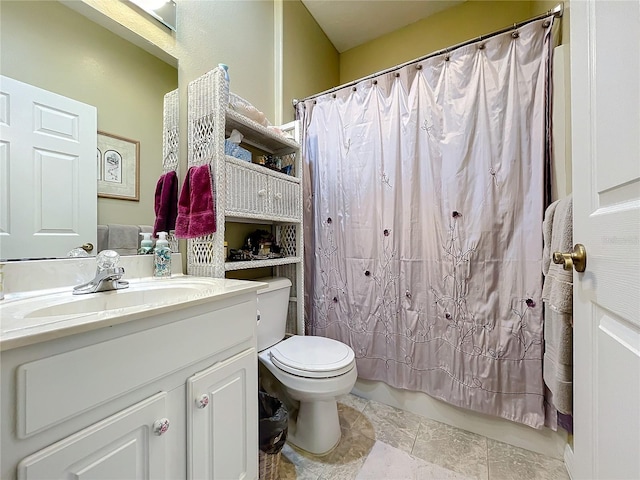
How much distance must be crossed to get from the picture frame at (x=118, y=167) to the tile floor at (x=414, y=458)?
4.53 feet

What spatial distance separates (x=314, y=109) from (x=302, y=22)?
29.3 inches

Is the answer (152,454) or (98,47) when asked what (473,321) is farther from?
(98,47)

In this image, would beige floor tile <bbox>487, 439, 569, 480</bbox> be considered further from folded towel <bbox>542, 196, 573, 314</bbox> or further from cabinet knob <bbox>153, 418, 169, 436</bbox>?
cabinet knob <bbox>153, 418, 169, 436</bbox>

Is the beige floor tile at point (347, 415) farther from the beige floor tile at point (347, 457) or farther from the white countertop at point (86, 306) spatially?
the white countertop at point (86, 306)

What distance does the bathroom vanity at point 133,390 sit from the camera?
1.49ft

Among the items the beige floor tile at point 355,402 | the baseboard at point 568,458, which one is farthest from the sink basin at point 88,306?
the baseboard at point 568,458

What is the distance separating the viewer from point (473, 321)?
1.38m

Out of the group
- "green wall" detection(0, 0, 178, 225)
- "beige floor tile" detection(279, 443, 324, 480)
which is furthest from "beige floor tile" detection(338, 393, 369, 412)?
"green wall" detection(0, 0, 178, 225)

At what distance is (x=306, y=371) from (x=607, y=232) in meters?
1.08

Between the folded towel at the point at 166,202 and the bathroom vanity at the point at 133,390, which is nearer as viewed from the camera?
the bathroom vanity at the point at 133,390

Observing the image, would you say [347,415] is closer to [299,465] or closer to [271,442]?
[299,465]

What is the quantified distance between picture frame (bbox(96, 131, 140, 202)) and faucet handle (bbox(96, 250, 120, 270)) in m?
0.23

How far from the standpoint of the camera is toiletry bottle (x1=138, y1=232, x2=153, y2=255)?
1.12 m

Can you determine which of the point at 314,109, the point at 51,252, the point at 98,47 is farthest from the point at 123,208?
the point at 314,109
